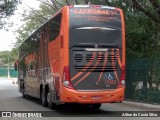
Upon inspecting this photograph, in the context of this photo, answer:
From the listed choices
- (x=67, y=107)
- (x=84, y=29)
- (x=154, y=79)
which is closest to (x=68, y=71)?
(x=84, y=29)

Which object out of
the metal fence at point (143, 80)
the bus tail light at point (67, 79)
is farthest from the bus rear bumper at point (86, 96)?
the metal fence at point (143, 80)

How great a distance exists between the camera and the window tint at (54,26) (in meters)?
14.4

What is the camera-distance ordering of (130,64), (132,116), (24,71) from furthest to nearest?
(24,71)
(130,64)
(132,116)

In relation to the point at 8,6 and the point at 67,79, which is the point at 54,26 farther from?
the point at 8,6

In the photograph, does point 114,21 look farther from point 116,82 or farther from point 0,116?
point 0,116

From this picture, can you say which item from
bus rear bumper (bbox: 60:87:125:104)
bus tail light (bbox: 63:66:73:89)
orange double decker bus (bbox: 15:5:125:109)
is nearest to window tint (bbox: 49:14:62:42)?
orange double decker bus (bbox: 15:5:125:109)

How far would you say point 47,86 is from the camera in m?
16.4

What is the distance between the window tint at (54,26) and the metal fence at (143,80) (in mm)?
5006

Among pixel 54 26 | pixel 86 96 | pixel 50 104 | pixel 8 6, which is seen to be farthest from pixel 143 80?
pixel 8 6

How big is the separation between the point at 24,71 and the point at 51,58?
803 centimetres

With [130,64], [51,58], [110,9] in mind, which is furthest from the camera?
[130,64]

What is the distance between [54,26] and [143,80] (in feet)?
18.5

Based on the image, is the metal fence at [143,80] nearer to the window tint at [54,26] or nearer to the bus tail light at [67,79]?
the window tint at [54,26]

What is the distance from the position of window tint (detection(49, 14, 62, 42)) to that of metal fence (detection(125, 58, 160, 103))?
501 centimetres
